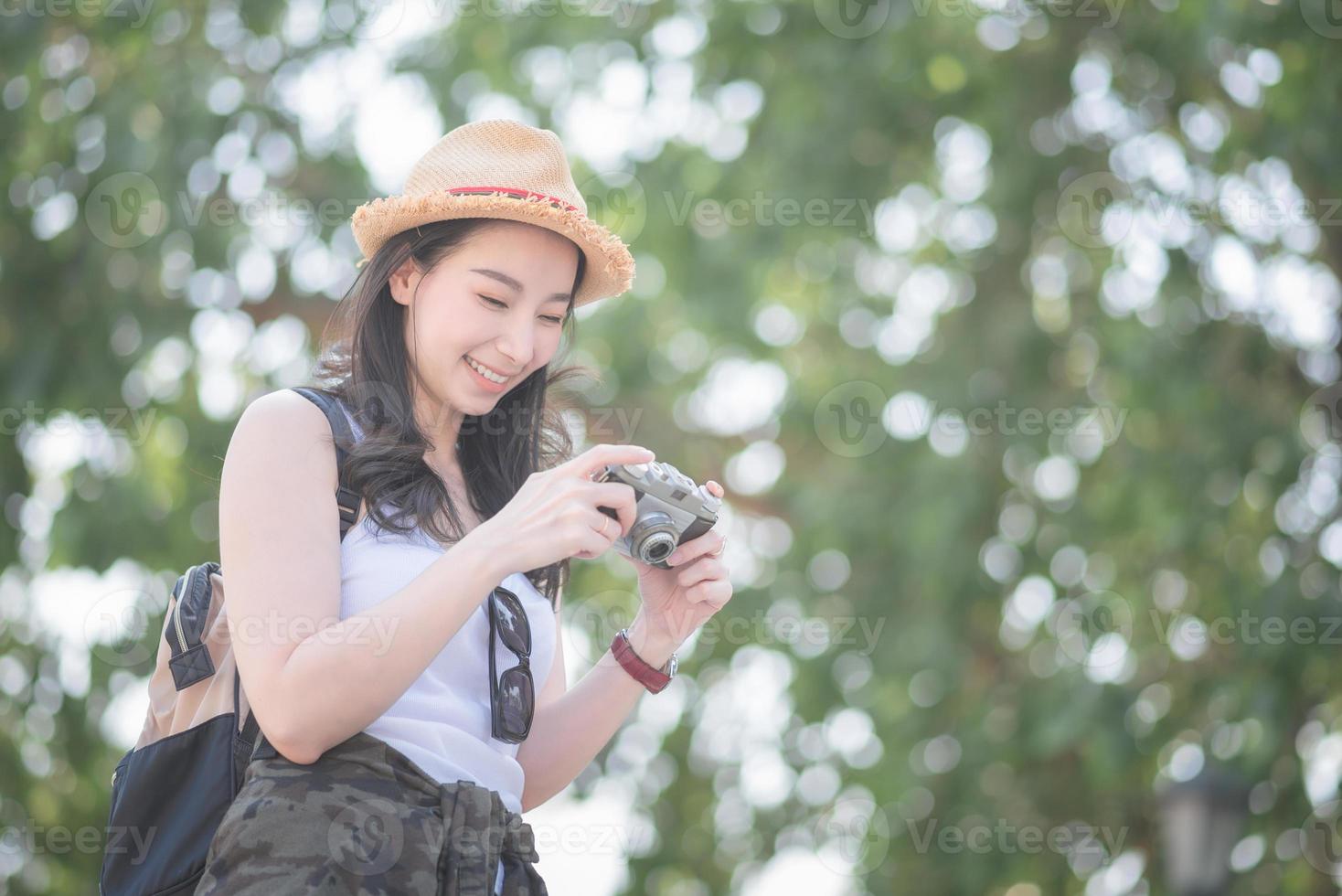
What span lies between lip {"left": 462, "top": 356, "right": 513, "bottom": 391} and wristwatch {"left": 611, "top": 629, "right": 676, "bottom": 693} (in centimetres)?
42

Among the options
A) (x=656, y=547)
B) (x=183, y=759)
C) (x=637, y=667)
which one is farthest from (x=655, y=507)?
(x=183, y=759)

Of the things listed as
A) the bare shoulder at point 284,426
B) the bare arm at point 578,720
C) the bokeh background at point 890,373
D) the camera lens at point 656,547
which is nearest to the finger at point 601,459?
the camera lens at point 656,547

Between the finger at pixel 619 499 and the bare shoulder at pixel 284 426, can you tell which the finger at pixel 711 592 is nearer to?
the finger at pixel 619 499

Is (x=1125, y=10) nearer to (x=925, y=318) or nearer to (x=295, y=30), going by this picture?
(x=925, y=318)

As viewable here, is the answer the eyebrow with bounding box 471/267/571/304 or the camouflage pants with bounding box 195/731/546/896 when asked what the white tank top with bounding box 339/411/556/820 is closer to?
the camouflage pants with bounding box 195/731/546/896

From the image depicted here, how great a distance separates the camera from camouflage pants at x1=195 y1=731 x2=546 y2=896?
1.70 meters

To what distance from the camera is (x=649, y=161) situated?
6477 mm

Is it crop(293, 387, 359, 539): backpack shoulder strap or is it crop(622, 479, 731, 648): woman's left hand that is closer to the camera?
crop(293, 387, 359, 539): backpack shoulder strap

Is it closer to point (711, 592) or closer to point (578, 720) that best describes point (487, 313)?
point (711, 592)

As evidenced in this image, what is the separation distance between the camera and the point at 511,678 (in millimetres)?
1947

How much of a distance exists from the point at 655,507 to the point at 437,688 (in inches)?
14.3

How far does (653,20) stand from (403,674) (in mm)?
4921

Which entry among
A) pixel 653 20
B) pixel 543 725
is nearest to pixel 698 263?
pixel 653 20

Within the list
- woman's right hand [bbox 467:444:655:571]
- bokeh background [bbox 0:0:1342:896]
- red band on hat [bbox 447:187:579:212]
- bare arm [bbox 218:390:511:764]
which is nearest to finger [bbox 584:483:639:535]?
woman's right hand [bbox 467:444:655:571]
